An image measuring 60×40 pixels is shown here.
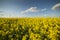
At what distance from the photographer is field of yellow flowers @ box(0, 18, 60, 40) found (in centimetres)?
287

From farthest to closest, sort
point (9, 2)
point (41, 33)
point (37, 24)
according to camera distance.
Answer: point (9, 2)
point (37, 24)
point (41, 33)

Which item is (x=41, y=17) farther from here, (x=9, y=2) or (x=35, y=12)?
(x=9, y=2)

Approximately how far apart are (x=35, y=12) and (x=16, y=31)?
77 centimetres

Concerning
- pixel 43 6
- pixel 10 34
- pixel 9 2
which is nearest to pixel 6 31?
pixel 10 34

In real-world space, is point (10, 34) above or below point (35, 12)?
below

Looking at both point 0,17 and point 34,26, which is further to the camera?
point 0,17

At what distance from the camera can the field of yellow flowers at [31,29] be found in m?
2.87

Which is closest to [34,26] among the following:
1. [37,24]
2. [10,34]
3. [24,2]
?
[37,24]

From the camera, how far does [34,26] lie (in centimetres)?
313

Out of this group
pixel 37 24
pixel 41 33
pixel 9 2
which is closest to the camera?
pixel 41 33

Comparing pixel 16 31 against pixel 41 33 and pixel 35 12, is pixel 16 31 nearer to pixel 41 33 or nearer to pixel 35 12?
pixel 41 33

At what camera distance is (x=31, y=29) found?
3145mm

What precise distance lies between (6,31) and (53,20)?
983 millimetres

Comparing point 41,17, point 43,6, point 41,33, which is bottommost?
point 41,33
